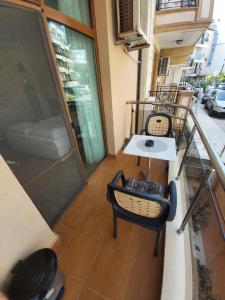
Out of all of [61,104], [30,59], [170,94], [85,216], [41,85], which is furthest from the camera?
[170,94]

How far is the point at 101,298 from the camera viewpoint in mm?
916

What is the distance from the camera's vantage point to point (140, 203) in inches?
31.4

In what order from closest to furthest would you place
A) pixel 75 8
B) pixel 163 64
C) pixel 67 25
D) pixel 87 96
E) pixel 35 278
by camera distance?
pixel 35 278, pixel 67 25, pixel 75 8, pixel 87 96, pixel 163 64

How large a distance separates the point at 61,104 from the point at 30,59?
1.25 ft

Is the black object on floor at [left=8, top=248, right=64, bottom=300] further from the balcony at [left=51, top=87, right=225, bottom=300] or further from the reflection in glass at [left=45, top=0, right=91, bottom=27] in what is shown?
the reflection in glass at [left=45, top=0, right=91, bottom=27]

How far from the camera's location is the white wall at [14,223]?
74 centimetres

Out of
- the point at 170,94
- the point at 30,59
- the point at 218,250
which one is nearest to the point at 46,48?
the point at 30,59

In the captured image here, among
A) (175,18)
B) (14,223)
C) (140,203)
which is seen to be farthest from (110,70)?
(175,18)

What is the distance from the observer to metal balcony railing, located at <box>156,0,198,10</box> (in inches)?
131

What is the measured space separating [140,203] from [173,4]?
17.1ft

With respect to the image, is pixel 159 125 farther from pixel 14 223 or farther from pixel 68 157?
pixel 14 223

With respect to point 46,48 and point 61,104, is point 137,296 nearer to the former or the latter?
point 61,104

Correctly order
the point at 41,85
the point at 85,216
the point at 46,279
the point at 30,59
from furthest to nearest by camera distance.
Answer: the point at 85,216
the point at 41,85
the point at 30,59
the point at 46,279

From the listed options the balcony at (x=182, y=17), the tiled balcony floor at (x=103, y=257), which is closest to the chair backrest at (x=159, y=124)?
the tiled balcony floor at (x=103, y=257)
